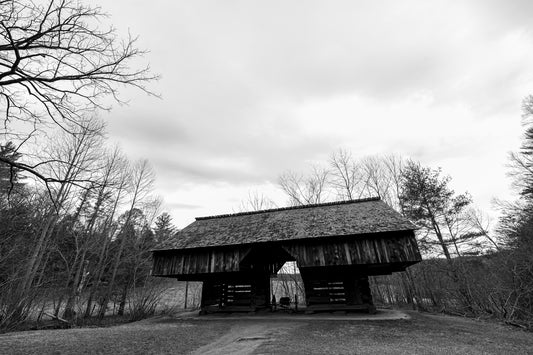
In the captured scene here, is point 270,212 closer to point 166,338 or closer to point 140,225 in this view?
point 166,338

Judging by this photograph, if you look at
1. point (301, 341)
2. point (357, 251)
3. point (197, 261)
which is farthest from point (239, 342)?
point (197, 261)

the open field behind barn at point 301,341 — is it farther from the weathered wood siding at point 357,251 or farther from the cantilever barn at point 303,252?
the cantilever barn at point 303,252

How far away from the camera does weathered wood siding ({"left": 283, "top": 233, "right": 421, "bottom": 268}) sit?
11664 millimetres

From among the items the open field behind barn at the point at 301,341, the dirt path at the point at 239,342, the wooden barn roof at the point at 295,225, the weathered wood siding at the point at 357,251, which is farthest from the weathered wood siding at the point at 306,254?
the dirt path at the point at 239,342

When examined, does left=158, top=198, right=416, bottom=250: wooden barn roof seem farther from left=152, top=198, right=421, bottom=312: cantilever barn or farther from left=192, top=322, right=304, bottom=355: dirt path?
left=192, top=322, right=304, bottom=355: dirt path

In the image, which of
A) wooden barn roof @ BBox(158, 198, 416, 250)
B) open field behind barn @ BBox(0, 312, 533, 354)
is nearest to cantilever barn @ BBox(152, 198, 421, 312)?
wooden barn roof @ BBox(158, 198, 416, 250)

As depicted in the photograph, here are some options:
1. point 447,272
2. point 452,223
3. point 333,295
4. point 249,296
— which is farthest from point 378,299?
point 249,296

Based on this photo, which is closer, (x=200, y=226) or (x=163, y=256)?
(x=163, y=256)

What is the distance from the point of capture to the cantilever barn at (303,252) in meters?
12.2

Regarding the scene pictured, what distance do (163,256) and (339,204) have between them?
1141 centimetres

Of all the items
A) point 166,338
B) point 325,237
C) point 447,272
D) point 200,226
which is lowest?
point 166,338

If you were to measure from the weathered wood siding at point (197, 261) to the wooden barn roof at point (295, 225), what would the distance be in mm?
442

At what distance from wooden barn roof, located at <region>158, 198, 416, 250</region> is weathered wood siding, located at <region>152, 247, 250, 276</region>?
442mm

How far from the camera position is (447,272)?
17.9 m
